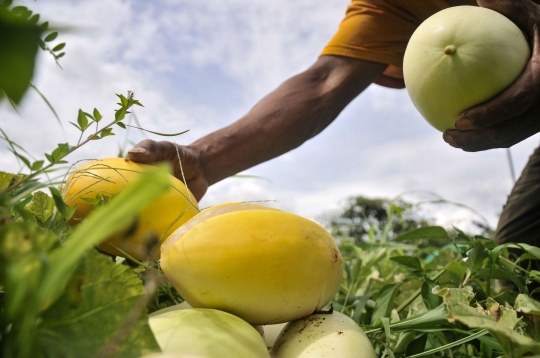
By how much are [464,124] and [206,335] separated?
2.74 feet

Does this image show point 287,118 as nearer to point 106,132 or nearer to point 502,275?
point 502,275

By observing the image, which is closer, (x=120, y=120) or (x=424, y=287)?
(x=120, y=120)

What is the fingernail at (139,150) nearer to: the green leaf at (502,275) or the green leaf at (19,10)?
the green leaf at (19,10)

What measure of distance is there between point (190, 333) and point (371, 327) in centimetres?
46

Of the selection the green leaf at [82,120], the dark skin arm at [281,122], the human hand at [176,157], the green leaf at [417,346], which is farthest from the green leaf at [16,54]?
the dark skin arm at [281,122]

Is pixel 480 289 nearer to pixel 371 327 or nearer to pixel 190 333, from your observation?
pixel 371 327

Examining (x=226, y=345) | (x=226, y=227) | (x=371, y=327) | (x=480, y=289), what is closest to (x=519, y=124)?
(x=480, y=289)

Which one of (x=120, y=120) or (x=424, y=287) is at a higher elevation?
(x=120, y=120)

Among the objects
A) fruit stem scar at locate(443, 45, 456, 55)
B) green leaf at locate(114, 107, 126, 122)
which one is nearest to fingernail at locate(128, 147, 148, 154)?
green leaf at locate(114, 107, 126, 122)

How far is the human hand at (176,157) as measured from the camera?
1.12m

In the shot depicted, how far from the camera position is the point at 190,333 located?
2.03 feet

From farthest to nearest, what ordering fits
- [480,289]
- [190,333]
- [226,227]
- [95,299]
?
[480,289] → [226,227] → [190,333] → [95,299]

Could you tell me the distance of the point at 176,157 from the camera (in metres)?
1.34

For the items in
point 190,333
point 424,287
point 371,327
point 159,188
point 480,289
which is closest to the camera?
point 159,188
